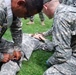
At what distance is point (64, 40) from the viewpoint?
13.5ft

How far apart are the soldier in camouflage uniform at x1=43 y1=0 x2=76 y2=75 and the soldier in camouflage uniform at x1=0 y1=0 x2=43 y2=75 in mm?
585

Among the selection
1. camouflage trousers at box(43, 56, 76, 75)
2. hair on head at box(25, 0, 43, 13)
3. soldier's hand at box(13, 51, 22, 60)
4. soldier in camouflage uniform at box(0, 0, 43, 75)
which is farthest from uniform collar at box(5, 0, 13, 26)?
camouflage trousers at box(43, 56, 76, 75)

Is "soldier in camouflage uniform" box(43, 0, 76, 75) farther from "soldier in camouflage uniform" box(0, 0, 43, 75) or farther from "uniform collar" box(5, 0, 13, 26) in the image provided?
"uniform collar" box(5, 0, 13, 26)

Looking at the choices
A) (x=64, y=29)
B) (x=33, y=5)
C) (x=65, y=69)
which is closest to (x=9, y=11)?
(x=33, y=5)

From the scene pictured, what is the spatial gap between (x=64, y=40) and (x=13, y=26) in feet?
3.24

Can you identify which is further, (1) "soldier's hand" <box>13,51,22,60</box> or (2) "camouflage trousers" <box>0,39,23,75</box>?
(1) "soldier's hand" <box>13,51,22,60</box>

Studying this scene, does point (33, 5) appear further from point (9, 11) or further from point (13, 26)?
point (13, 26)

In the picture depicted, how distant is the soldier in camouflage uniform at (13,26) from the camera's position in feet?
11.7

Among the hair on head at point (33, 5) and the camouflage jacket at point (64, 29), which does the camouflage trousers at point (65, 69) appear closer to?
the camouflage jacket at point (64, 29)

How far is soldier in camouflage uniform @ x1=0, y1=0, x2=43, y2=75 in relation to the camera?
357 cm

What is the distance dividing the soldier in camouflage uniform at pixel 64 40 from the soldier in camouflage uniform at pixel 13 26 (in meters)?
0.58

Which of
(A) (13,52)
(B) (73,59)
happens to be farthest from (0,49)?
(B) (73,59)

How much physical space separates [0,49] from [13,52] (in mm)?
234

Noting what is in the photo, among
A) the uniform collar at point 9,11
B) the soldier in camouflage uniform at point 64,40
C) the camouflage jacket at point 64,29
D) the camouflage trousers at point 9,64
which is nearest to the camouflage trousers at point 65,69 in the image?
the soldier in camouflage uniform at point 64,40
